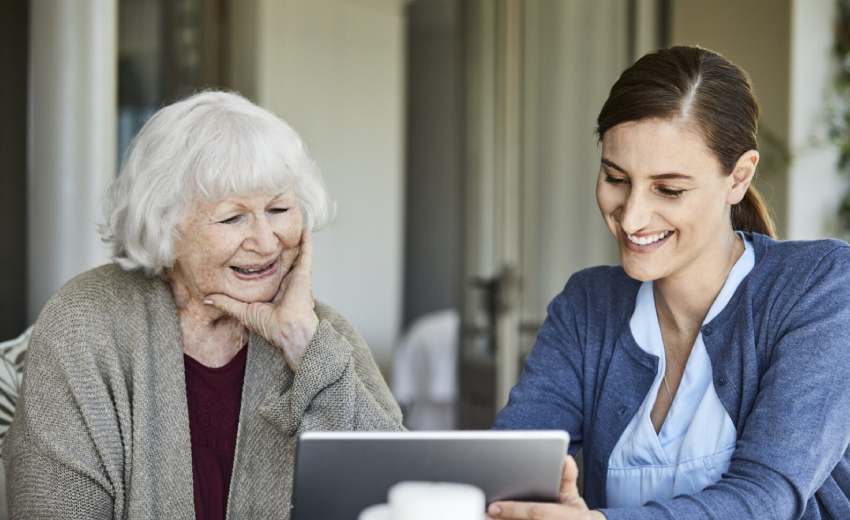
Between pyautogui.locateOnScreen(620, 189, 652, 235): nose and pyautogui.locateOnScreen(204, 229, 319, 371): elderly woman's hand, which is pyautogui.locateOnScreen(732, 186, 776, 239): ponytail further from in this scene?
pyautogui.locateOnScreen(204, 229, 319, 371): elderly woman's hand

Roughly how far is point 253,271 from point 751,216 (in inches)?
39.6

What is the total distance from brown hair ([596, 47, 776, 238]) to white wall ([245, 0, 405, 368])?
11.1 ft

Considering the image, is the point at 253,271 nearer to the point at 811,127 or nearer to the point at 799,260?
the point at 799,260

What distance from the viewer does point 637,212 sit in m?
1.42

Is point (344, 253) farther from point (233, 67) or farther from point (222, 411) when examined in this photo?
point (222, 411)

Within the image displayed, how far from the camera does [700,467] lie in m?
1.39

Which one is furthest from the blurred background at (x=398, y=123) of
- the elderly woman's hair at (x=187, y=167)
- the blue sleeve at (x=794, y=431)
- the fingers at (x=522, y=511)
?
the blue sleeve at (x=794, y=431)

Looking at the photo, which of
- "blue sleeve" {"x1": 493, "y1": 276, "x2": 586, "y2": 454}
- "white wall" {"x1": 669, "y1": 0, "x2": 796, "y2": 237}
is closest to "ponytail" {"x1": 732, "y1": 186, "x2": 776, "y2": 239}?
"blue sleeve" {"x1": 493, "y1": 276, "x2": 586, "y2": 454}

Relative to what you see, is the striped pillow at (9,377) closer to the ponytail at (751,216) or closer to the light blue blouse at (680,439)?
the light blue blouse at (680,439)

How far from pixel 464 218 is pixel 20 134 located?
1.83 m

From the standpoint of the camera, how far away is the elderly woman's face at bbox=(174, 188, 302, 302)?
1.64m

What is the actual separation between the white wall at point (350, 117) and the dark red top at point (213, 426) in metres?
3.10

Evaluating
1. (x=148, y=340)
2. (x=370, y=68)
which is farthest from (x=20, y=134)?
(x=370, y=68)

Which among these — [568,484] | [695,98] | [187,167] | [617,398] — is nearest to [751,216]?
[695,98]
